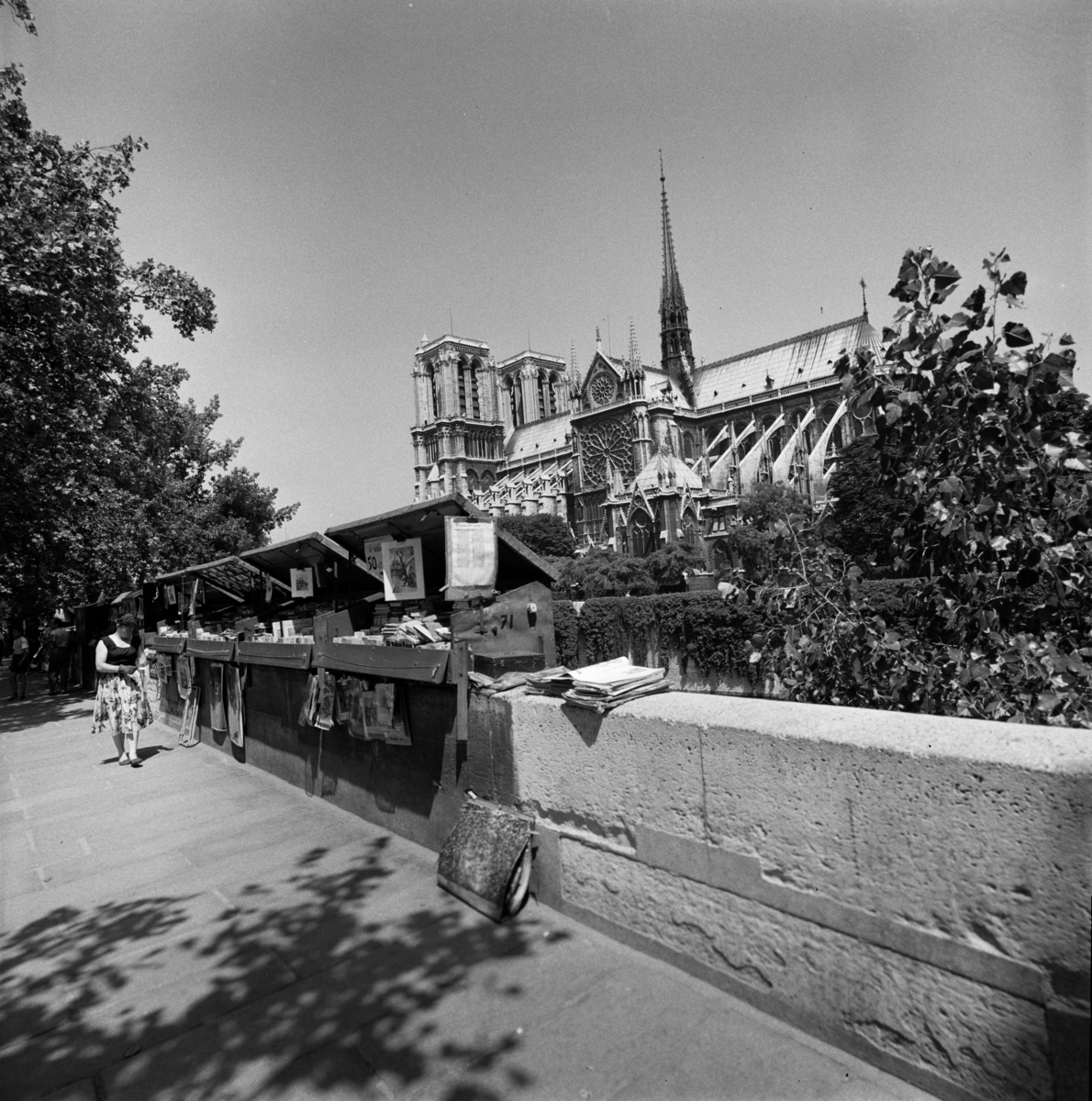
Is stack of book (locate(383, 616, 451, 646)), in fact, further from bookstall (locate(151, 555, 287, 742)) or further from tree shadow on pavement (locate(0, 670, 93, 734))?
tree shadow on pavement (locate(0, 670, 93, 734))

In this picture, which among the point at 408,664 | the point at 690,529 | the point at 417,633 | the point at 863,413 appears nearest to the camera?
the point at 863,413

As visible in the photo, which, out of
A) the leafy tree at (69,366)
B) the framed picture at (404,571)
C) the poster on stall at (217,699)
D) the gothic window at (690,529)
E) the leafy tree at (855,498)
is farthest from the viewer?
the gothic window at (690,529)

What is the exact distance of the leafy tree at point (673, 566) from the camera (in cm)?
4644

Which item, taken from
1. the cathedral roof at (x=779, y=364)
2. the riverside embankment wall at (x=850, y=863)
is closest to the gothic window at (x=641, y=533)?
the cathedral roof at (x=779, y=364)

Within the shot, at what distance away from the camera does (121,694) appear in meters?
7.91

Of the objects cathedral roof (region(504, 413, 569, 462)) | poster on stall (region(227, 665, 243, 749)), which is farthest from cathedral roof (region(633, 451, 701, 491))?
poster on stall (region(227, 665, 243, 749))

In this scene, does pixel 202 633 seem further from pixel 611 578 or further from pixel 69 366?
pixel 611 578

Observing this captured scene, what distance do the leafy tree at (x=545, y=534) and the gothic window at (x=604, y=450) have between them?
858 centimetres

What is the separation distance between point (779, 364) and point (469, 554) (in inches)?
3163

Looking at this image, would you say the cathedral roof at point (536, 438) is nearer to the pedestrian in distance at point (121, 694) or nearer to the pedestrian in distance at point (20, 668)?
the pedestrian in distance at point (20, 668)

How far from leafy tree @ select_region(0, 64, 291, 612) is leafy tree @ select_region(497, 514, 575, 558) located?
2046 inches

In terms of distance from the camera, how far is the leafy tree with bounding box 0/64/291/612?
11.6 meters

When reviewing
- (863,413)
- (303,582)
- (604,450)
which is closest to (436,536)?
(303,582)

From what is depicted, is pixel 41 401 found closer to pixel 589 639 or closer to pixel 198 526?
pixel 198 526
